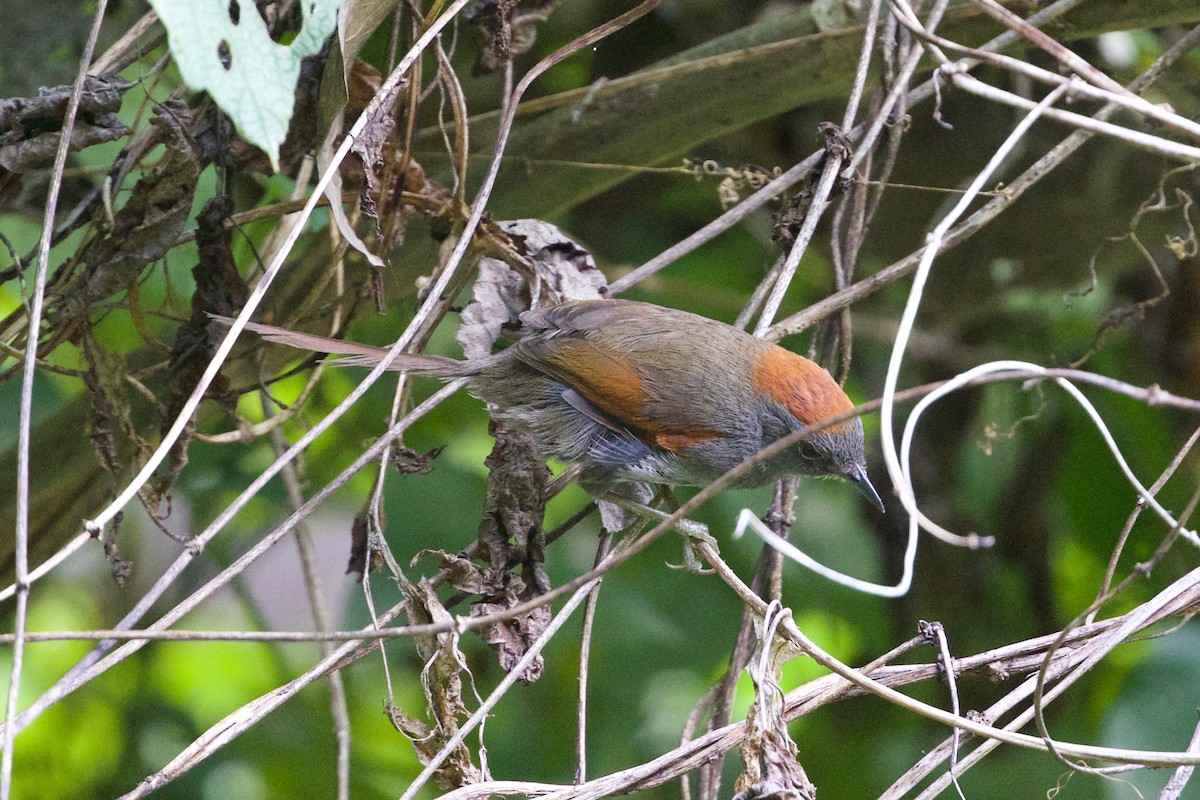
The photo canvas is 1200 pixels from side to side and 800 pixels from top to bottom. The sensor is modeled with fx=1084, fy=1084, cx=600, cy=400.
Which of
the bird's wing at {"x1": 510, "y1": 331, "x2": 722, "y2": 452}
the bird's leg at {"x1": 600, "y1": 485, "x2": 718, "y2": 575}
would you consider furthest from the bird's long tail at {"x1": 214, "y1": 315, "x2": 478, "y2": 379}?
the bird's leg at {"x1": 600, "y1": 485, "x2": 718, "y2": 575}

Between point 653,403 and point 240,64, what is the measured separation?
4.72 feet

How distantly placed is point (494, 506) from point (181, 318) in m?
0.97

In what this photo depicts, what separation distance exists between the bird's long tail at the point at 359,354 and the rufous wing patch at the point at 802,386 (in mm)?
808

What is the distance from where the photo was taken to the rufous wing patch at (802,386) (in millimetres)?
2672

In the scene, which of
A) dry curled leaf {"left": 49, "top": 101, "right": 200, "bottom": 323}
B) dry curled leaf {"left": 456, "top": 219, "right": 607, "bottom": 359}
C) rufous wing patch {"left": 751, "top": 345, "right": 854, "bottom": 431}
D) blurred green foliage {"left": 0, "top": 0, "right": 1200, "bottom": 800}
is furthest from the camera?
blurred green foliage {"left": 0, "top": 0, "right": 1200, "bottom": 800}

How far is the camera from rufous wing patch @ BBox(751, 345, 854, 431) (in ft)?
8.77

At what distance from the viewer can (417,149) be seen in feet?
10.1

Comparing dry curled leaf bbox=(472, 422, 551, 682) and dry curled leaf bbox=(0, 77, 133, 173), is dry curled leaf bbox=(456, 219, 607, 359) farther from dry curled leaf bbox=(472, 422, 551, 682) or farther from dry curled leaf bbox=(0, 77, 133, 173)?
dry curled leaf bbox=(0, 77, 133, 173)

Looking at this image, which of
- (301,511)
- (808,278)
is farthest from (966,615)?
(301,511)

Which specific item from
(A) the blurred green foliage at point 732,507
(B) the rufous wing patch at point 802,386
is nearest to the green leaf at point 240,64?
(A) the blurred green foliage at point 732,507

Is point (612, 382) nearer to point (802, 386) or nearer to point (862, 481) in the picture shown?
point (802, 386)

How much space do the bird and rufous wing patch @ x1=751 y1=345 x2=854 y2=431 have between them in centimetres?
1

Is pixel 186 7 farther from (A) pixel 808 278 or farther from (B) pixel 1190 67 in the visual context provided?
(A) pixel 808 278

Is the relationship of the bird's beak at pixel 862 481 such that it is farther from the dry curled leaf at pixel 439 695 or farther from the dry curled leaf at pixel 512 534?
the dry curled leaf at pixel 439 695
